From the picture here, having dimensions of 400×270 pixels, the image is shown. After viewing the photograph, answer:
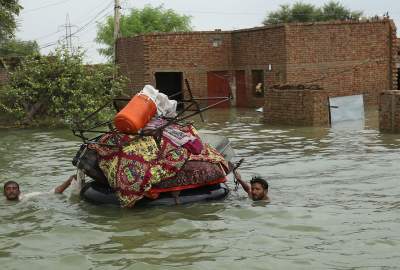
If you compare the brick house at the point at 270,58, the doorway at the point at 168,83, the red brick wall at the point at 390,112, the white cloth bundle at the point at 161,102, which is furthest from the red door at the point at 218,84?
the white cloth bundle at the point at 161,102

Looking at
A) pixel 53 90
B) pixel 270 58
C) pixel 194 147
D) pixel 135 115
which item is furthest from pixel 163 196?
pixel 270 58

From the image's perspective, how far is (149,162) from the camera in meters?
9.27

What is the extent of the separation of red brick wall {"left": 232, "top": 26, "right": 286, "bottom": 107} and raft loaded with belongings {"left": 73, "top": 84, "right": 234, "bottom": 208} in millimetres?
19081

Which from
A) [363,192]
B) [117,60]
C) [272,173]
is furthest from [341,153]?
[117,60]

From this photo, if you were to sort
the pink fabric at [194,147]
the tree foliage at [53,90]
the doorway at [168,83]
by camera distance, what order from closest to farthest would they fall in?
the pink fabric at [194,147], the tree foliage at [53,90], the doorway at [168,83]

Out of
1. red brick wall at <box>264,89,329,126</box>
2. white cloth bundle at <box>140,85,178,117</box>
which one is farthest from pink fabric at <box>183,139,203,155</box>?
red brick wall at <box>264,89,329,126</box>

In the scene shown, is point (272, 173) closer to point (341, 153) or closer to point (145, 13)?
point (341, 153)

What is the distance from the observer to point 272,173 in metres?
12.3

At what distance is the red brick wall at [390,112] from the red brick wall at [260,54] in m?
10.5

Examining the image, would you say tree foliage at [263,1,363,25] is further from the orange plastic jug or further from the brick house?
the orange plastic jug

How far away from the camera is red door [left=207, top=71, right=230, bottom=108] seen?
32250mm

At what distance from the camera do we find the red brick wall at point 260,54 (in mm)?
28609

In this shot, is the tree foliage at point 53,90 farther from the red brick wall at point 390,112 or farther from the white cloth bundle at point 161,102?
the white cloth bundle at point 161,102

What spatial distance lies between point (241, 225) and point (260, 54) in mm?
22283
